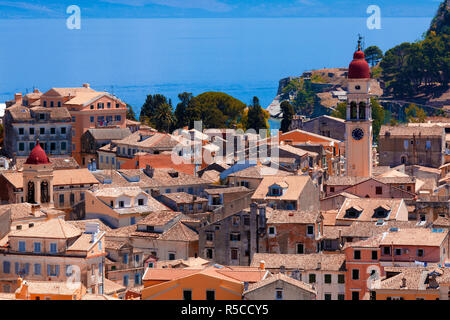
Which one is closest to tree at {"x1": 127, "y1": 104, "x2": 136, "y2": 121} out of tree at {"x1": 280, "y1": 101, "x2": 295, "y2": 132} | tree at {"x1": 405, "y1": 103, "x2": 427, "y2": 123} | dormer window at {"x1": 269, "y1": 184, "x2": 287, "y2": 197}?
tree at {"x1": 280, "y1": 101, "x2": 295, "y2": 132}

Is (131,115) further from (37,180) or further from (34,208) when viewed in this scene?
(34,208)

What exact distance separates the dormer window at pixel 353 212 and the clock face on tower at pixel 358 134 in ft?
78.3

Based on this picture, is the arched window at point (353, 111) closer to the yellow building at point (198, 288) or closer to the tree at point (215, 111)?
the tree at point (215, 111)

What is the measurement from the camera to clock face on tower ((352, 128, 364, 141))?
246 ft

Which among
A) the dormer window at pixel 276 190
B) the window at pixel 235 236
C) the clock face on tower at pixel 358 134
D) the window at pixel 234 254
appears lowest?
the window at pixel 234 254

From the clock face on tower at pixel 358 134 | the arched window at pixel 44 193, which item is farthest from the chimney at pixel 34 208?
the clock face on tower at pixel 358 134

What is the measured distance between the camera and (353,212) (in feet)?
168

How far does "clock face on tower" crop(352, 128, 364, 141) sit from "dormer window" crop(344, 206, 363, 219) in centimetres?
2388

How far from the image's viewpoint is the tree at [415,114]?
10610cm

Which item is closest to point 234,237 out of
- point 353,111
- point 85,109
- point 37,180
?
point 37,180

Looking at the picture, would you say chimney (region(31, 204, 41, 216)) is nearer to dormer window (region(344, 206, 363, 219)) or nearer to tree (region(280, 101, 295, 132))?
dormer window (region(344, 206, 363, 219))

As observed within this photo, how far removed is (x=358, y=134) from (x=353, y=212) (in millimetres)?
24269
